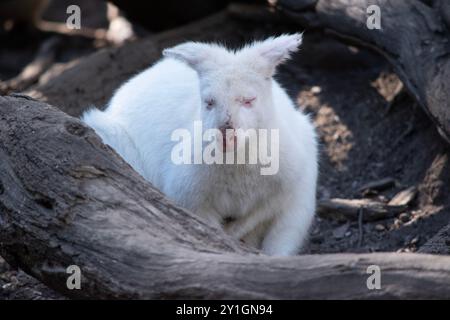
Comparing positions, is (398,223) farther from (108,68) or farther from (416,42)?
(108,68)

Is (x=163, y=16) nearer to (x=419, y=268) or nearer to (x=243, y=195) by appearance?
(x=243, y=195)

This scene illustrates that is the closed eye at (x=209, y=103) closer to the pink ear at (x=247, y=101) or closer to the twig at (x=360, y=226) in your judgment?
the pink ear at (x=247, y=101)

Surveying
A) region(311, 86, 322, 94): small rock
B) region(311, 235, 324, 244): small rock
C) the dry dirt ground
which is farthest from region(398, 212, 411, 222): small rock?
region(311, 86, 322, 94): small rock

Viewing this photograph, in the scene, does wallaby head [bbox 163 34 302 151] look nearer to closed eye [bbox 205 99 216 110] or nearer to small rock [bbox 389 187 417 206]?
closed eye [bbox 205 99 216 110]

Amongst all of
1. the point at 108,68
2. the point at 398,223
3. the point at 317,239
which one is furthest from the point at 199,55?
the point at 108,68

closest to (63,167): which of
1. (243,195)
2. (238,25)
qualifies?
(243,195)

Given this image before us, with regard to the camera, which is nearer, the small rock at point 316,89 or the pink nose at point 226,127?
the pink nose at point 226,127

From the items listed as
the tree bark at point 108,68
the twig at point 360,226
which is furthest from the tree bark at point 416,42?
the tree bark at point 108,68

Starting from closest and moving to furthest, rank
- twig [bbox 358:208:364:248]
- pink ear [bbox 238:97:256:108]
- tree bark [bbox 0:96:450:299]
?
tree bark [bbox 0:96:450:299]
pink ear [bbox 238:97:256:108]
twig [bbox 358:208:364:248]
